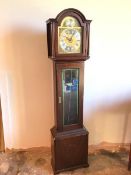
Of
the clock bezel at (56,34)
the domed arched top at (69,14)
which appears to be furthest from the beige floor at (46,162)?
the domed arched top at (69,14)

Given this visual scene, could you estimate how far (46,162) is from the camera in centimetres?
200

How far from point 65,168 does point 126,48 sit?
149 centimetres

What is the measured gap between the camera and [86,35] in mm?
1559

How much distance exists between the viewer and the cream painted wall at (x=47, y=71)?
179 cm

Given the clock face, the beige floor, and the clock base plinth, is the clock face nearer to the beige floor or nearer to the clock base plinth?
the clock base plinth

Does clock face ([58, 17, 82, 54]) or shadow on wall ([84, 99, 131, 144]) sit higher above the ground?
clock face ([58, 17, 82, 54])

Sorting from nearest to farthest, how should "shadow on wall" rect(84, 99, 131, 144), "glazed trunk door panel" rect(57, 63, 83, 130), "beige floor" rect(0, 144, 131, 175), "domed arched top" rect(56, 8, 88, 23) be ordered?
"domed arched top" rect(56, 8, 88, 23) → "glazed trunk door panel" rect(57, 63, 83, 130) → "beige floor" rect(0, 144, 131, 175) → "shadow on wall" rect(84, 99, 131, 144)

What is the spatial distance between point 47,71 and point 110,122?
103 centimetres

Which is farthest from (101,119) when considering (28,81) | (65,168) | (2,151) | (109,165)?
(2,151)

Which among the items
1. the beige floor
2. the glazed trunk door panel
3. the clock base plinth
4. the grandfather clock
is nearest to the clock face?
the grandfather clock

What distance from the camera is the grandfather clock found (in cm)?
150

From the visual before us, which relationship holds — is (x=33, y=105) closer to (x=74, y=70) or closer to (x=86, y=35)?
(x=74, y=70)

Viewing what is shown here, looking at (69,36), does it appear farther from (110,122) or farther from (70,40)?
(110,122)

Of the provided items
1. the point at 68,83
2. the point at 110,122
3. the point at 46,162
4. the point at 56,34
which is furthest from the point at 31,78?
the point at 110,122
